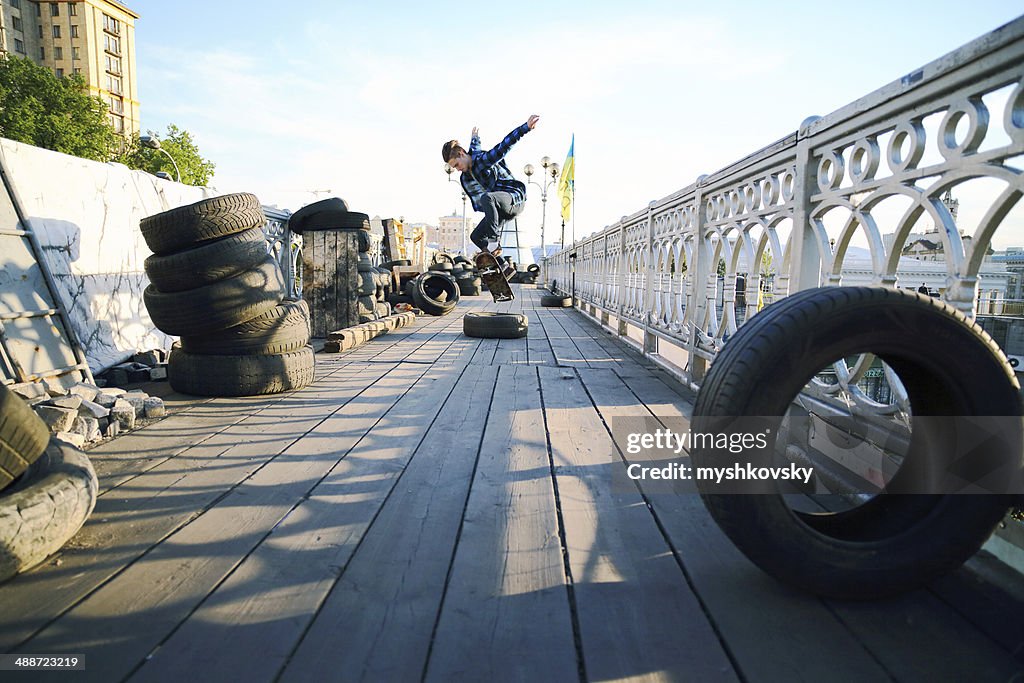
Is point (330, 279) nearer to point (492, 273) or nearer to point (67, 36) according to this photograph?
point (492, 273)

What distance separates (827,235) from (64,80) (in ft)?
134

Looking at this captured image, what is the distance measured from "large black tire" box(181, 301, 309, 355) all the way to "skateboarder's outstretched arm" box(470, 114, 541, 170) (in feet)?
18.9

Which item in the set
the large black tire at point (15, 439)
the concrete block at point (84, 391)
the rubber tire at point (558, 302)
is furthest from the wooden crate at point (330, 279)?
the rubber tire at point (558, 302)

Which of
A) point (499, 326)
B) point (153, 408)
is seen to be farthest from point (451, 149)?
point (153, 408)

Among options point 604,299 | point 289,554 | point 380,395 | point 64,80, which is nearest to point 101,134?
point 64,80

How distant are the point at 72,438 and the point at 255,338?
1450 millimetres

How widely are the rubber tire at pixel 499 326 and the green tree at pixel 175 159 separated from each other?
37.4 meters

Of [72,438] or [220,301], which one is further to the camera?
[220,301]

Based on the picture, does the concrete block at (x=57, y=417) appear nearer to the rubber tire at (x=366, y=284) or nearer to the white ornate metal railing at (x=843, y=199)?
the white ornate metal railing at (x=843, y=199)

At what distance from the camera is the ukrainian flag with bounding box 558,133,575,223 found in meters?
20.7

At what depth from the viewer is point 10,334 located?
3.71m

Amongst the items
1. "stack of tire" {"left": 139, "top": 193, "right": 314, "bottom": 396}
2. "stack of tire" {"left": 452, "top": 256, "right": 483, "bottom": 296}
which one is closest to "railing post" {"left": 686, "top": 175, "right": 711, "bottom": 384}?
"stack of tire" {"left": 139, "top": 193, "right": 314, "bottom": 396}

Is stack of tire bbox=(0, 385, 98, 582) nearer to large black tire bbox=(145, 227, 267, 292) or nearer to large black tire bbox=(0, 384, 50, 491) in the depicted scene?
large black tire bbox=(0, 384, 50, 491)

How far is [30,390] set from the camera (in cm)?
340
